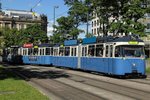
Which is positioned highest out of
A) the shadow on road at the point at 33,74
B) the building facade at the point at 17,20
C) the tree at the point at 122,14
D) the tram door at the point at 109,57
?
the building facade at the point at 17,20

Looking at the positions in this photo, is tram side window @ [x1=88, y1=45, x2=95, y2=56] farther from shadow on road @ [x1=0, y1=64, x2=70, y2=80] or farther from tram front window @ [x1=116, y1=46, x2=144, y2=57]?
tram front window @ [x1=116, y1=46, x2=144, y2=57]

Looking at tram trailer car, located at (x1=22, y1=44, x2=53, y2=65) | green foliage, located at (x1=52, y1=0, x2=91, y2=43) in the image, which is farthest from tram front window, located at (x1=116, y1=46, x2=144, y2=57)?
green foliage, located at (x1=52, y1=0, x2=91, y2=43)

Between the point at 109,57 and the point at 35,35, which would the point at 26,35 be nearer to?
the point at 35,35

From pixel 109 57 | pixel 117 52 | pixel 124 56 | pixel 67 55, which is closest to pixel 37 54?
pixel 67 55

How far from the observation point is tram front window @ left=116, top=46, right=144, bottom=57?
Answer: 27.0 metres

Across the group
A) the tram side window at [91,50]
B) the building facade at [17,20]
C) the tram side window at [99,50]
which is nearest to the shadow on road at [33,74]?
the tram side window at [91,50]

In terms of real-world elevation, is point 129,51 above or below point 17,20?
below

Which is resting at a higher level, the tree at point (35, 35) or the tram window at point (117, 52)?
the tree at point (35, 35)

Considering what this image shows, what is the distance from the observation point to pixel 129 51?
89.6ft

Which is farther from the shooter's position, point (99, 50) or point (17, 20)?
point (17, 20)

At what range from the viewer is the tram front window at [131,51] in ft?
88.6

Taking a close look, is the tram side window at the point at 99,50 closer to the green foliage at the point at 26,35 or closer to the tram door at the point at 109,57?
the tram door at the point at 109,57

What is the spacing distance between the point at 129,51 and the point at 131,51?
0.17m

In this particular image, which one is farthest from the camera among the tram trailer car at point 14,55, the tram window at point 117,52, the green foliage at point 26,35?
the green foliage at point 26,35
